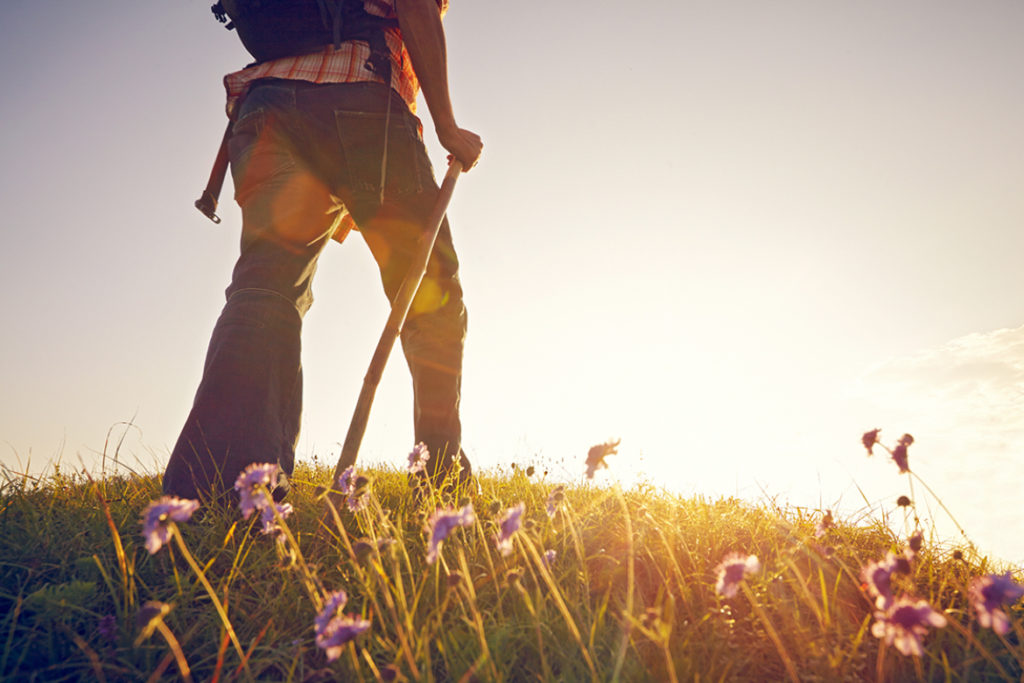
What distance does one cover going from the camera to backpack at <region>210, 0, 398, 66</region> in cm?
235

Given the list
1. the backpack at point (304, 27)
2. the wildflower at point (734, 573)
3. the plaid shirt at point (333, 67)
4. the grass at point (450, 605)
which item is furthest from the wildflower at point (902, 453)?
the plaid shirt at point (333, 67)

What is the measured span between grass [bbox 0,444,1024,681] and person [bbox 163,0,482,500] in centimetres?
33

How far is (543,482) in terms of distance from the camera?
3230 mm

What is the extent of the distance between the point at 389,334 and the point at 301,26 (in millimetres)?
1407

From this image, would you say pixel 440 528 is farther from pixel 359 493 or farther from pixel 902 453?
pixel 902 453

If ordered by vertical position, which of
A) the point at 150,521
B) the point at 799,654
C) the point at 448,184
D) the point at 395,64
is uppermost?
the point at 395,64

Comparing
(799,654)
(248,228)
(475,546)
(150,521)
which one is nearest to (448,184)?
(248,228)

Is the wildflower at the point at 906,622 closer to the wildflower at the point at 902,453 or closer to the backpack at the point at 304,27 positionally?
the wildflower at the point at 902,453

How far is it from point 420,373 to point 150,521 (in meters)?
1.77

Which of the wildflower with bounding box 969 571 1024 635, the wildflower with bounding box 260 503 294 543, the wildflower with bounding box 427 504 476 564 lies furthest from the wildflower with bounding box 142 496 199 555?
the wildflower with bounding box 969 571 1024 635

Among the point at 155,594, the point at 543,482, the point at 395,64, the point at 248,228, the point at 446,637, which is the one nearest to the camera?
the point at 446,637

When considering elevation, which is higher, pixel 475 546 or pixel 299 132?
pixel 299 132

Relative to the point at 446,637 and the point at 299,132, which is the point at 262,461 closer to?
the point at 446,637

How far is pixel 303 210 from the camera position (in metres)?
2.42
